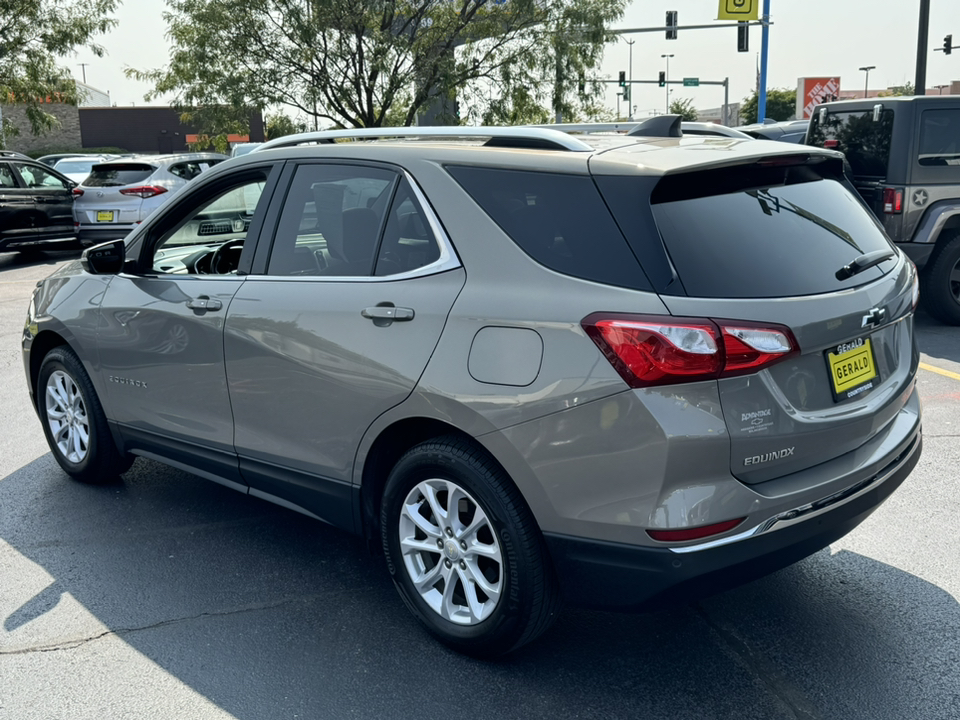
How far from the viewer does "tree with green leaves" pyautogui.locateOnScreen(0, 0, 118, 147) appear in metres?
25.5

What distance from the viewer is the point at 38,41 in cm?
2608

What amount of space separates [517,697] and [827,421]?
1.32 metres

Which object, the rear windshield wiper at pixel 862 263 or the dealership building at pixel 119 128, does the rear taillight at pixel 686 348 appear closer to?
the rear windshield wiper at pixel 862 263

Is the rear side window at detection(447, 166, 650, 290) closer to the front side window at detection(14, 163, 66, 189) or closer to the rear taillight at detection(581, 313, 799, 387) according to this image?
the rear taillight at detection(581, 313, 799, 387)

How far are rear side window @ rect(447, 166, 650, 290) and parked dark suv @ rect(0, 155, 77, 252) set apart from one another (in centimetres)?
1481

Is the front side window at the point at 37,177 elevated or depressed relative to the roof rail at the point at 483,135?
depressed

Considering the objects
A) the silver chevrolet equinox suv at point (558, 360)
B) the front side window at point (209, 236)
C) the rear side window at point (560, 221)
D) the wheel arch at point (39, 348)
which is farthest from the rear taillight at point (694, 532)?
the wheel arch at point (39, 348)

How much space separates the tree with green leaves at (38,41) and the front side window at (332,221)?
2523cm

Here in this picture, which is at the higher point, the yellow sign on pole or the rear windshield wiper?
the yellow sign on pole

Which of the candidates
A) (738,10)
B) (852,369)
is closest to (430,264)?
(852,369)

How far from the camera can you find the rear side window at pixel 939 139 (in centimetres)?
896

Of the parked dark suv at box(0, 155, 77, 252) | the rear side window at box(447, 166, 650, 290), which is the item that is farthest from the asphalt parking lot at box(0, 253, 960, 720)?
the parked dark suv at box(0, 155, 77, 252)

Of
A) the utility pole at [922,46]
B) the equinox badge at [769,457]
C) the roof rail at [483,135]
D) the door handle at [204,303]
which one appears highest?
the utility pole at [922,46]

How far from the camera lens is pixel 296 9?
20188mm
